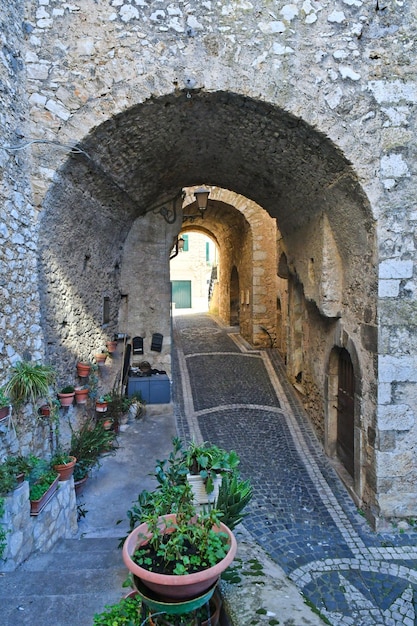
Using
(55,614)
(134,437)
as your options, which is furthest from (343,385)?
(55,614)

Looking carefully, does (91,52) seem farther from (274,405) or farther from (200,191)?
(274,405)

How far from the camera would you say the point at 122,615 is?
6.58ft

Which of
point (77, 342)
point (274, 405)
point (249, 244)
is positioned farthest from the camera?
point (249, 244)

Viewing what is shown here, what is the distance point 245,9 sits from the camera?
4133mm

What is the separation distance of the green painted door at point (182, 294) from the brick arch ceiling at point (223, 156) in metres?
18.7

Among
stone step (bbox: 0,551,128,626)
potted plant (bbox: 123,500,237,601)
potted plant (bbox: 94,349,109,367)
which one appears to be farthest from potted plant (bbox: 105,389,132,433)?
potted plant (bbox: 123,500,237,601)

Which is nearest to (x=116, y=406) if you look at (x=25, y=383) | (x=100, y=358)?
(x=100, y=358)

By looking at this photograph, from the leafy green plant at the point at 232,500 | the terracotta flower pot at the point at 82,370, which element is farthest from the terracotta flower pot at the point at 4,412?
the terracotta flower pot at the point at 82,370

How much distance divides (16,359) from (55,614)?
2.10 meters

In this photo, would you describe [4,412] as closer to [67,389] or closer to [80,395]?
[67,389]

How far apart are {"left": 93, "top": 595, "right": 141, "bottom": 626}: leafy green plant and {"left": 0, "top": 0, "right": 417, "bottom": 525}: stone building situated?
2.10 metres

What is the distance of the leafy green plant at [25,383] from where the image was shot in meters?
3.44

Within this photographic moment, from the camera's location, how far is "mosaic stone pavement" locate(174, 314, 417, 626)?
139 inches

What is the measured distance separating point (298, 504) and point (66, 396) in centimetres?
301
